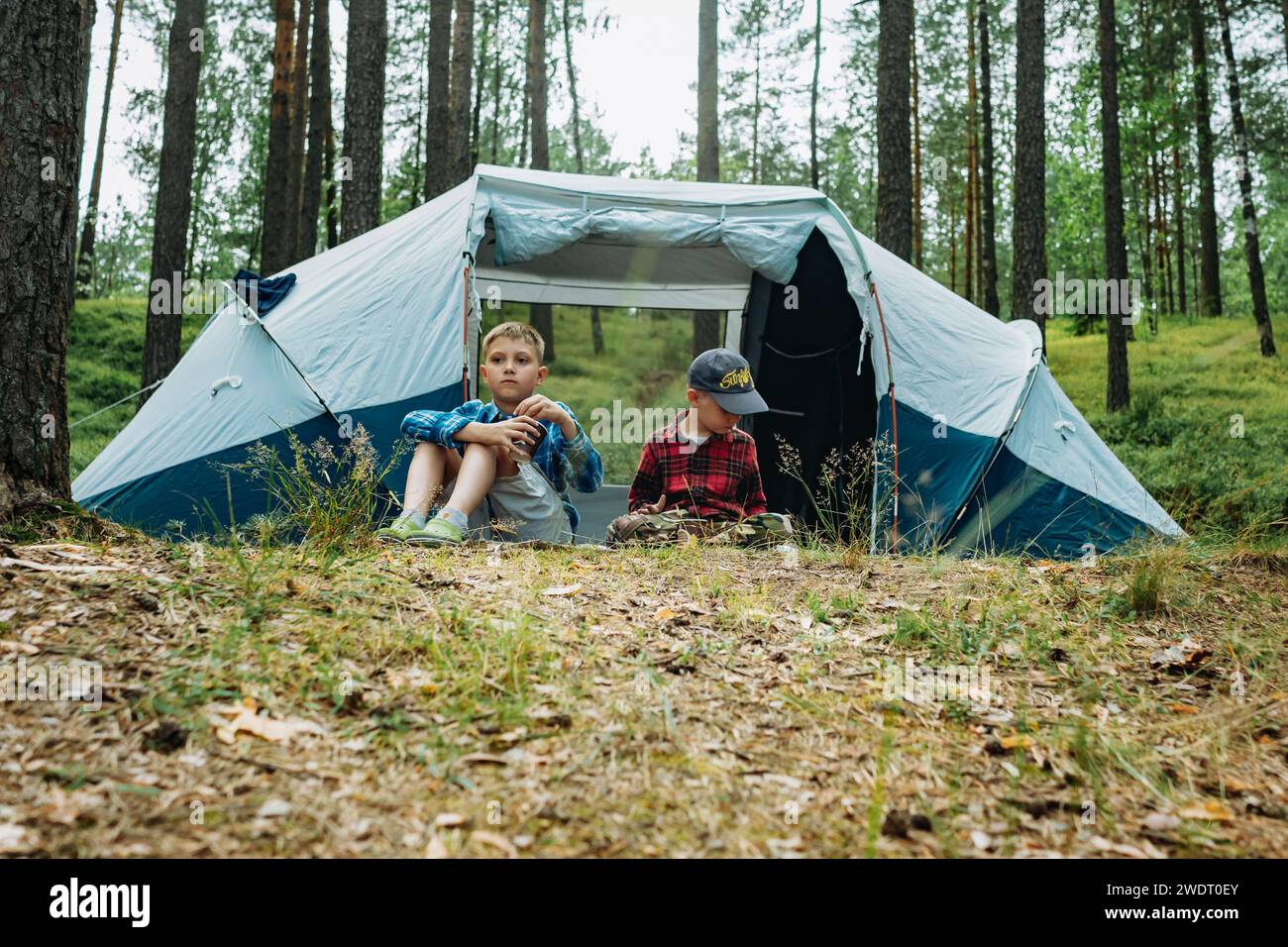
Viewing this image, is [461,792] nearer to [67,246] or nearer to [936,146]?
[67,246]

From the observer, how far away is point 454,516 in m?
3.44

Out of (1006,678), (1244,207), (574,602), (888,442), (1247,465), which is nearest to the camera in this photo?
(1006,678)

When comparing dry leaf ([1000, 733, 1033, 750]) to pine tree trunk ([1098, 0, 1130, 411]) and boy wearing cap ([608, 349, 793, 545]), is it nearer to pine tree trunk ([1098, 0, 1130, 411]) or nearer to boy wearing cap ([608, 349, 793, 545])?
boy wearing cap ([608, 349, 793, 545])

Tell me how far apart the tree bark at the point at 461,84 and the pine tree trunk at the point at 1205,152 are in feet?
36.0

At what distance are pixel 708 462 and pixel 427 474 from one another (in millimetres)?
1344

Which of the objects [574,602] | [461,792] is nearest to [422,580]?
[574,602]

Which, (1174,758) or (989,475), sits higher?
(989,475)

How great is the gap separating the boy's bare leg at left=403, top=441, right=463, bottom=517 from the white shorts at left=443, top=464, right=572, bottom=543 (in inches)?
4.3

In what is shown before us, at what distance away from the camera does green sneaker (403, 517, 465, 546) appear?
322 centimetres

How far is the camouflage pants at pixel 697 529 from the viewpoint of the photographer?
3.85 meters

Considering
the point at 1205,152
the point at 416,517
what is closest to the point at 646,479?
the point at 416,517

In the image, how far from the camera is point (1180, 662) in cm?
231

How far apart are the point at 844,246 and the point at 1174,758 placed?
362cm

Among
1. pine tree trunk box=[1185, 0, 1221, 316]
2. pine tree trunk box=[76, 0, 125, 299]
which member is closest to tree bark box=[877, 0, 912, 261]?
pine tree trunk box=[1185, 0, 1221, 316]
